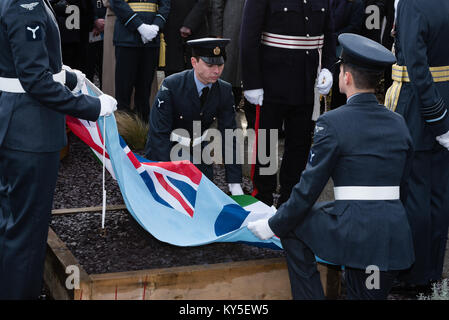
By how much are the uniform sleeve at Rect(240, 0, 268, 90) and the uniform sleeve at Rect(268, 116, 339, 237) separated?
1.64 meters

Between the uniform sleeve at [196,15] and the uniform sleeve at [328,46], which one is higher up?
the uniform sleeve at [328,46]

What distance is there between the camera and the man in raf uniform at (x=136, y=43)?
22.0 ft

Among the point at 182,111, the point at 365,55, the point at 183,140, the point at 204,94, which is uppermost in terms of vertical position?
the point at 365,55

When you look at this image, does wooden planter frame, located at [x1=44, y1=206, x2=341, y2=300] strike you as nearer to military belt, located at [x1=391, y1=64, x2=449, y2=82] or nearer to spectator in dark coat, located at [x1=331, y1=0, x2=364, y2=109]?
military belt, located at [x1=391, y1=64, x2=449, y2=82]

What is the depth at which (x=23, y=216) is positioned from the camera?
11.3 feet

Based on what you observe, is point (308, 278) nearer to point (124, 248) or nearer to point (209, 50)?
point (124, 248)

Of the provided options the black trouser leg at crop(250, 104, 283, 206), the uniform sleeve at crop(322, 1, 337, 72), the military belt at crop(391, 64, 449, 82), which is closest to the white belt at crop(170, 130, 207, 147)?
the black trouser leg at crop(250, 104, 283, 206)

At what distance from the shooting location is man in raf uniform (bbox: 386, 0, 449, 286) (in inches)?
154

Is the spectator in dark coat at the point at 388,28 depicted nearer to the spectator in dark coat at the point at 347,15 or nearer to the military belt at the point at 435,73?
the spectator in dark coat at the point at 347,15

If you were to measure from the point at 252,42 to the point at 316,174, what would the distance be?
183cm

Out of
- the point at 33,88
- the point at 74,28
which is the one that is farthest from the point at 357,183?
the point at 74,28

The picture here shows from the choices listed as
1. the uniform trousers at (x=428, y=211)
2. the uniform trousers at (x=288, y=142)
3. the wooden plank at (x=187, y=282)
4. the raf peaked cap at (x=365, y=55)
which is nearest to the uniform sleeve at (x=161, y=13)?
the uniform trousers at (x=288, y=142)

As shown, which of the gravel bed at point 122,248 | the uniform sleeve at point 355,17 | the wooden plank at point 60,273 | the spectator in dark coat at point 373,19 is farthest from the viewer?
the spectator in dark coat at point 373,19

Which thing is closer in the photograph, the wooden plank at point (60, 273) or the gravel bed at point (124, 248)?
the wooden plank at point (60, 273)
